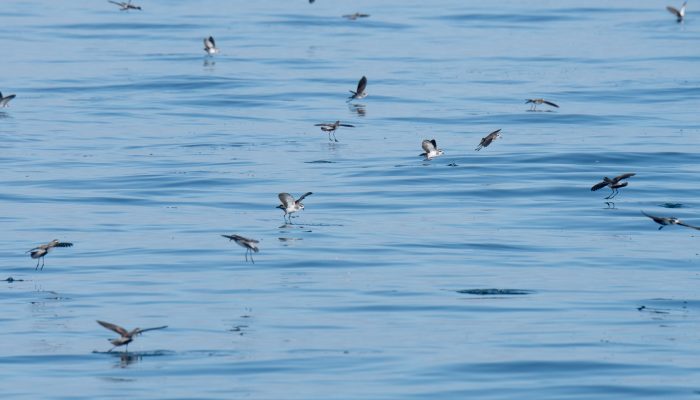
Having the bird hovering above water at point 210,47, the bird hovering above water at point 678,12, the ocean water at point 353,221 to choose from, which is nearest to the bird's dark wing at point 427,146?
the ocean water at point 353,221

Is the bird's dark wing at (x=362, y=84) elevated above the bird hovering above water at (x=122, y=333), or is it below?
above

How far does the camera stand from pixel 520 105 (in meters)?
44.4

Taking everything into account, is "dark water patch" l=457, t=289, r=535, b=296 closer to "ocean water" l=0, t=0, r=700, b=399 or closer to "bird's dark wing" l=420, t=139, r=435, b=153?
"ocean water" l=0, t=0, r=700, b=399

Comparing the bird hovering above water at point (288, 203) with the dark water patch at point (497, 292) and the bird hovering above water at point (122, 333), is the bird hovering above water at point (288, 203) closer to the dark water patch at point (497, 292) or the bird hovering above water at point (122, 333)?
the dark water patch at point (497, 292)

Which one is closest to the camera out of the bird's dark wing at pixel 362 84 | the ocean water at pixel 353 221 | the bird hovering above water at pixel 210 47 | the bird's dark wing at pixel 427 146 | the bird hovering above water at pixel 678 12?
the ocean water at pixel 353 221

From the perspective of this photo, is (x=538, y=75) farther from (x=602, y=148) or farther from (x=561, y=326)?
(x=561, y=326)

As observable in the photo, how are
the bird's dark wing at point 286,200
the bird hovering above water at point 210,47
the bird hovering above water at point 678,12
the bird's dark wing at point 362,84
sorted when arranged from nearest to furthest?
1. the bird's dark wing at point 286,200
2. the bird's dark wing at point 362,84
3. the bird hovering above water at point 210,47
4. the bird hovering above water at point 678,12

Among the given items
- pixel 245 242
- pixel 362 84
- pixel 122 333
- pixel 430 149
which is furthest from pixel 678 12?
pixel 122 333

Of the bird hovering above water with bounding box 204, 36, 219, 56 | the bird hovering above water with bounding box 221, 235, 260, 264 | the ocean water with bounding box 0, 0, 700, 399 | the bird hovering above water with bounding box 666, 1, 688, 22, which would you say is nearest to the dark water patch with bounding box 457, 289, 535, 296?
the ocean water with bounding box 0, 0, 700, 399

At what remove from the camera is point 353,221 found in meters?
26.7

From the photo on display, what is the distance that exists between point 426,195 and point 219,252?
24.6ft

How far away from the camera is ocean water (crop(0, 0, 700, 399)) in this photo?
663 inches

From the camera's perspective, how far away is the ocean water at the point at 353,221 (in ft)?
→ 55.2

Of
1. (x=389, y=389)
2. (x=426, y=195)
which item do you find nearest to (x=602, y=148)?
(x=426, y=195)
